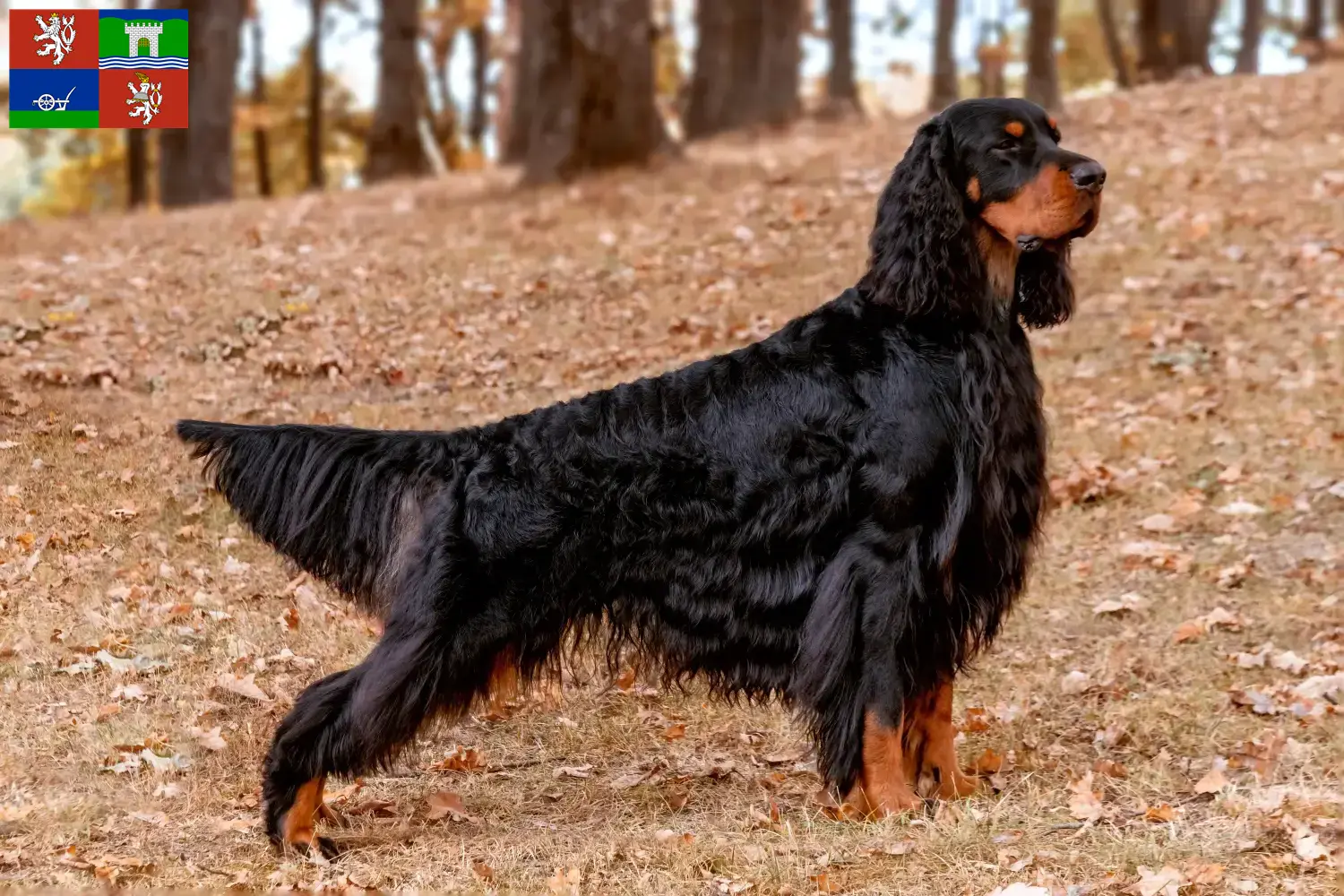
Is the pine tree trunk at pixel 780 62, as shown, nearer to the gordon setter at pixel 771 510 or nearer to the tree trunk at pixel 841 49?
the tree trunk at pixel 841 49

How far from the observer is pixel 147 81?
456 inches

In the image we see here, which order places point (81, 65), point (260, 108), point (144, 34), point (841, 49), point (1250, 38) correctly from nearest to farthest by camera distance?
point (81, 65), point (144, 34), point (1250, 38), point (841, 49), point (260, 108)

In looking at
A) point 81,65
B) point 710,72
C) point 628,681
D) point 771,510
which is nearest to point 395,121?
point 710,72

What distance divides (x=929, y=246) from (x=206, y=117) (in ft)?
46.6

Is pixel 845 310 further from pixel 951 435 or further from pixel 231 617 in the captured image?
pixel 231 617

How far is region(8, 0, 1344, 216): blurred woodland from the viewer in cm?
1467

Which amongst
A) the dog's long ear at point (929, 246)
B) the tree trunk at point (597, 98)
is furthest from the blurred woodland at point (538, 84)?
the dog's long ear at point (929, 246)

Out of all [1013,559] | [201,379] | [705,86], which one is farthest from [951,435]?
[705,86]

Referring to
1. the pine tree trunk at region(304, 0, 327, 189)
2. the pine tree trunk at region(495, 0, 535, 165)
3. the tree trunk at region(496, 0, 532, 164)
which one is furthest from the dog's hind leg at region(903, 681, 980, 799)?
the pine tree trunk at region(304, 0, 327, 189)

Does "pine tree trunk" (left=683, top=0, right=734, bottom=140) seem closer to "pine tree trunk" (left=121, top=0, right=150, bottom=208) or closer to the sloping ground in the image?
the sloping ground

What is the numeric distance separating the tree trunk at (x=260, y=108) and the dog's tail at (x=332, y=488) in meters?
20.0

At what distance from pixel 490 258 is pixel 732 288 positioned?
2.22 m

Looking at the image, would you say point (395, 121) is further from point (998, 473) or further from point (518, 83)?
point (998, 473)

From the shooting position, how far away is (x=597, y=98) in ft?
47.4
